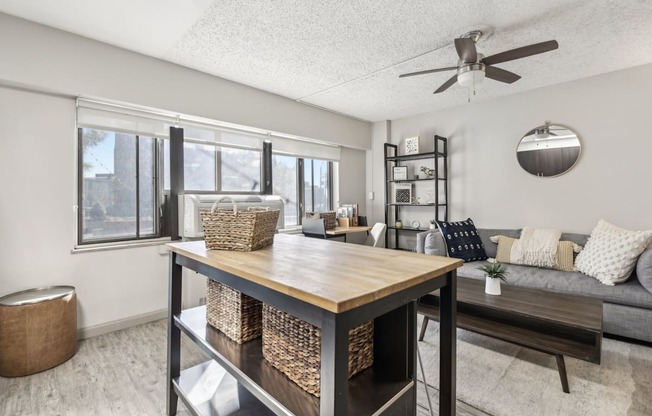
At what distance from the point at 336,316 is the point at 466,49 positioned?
7.27 ft

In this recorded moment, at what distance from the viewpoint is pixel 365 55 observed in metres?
2.70

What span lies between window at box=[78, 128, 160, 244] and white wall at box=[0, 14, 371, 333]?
145 mm

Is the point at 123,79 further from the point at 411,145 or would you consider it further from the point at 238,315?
the point at 411,145

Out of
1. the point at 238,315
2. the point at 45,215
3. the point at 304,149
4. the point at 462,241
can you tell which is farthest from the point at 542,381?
the point at 45,215

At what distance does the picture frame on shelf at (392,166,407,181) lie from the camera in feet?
15.1

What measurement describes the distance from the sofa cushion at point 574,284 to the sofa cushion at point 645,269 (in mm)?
46

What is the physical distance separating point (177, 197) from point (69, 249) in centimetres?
94

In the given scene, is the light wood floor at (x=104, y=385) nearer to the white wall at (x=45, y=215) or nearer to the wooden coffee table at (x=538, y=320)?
the white wall at (x=45, y=215)

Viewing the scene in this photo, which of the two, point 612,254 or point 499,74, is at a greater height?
point 499,74

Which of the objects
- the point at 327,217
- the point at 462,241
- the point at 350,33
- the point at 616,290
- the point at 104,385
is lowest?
the point at 104,385

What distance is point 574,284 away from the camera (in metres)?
2.60

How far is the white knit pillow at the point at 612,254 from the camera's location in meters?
2.52

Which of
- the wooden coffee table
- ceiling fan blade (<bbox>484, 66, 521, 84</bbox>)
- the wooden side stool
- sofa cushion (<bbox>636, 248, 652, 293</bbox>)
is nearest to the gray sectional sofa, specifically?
sofa cushion (<bbox>636, 248, 652, 293</bbox>)

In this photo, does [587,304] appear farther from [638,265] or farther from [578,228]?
[578,228]
